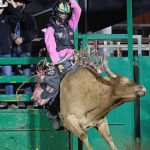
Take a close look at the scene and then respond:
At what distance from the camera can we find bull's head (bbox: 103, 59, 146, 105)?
26.9 feet

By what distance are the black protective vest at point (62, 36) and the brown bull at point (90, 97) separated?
55 cm

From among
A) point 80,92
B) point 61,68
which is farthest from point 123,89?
point 61,68

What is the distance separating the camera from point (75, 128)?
27.5 feet

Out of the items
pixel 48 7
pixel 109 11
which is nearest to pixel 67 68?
pixel 109 11

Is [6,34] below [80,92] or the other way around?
the other way around

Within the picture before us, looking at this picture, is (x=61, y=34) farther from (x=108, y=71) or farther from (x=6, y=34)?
(x=6, y=34)

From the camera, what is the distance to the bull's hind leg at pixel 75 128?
27.1ft

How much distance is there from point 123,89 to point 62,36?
141cm

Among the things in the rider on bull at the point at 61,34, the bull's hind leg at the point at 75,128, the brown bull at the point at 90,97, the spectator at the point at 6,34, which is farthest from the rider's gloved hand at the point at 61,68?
the spectator at the point at 6,34

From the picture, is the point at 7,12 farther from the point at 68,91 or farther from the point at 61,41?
the point at 68,91

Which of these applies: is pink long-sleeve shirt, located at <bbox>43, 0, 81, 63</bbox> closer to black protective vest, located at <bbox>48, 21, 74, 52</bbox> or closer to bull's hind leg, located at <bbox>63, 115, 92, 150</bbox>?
black protective vest, located at <bbox>48, 21, 74, 52</bbox>

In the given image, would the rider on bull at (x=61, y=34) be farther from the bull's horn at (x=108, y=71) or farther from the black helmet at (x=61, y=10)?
the bull's horn at (x=108, y=71)

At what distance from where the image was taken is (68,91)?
873 cm

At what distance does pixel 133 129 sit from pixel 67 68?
5.98 feet
